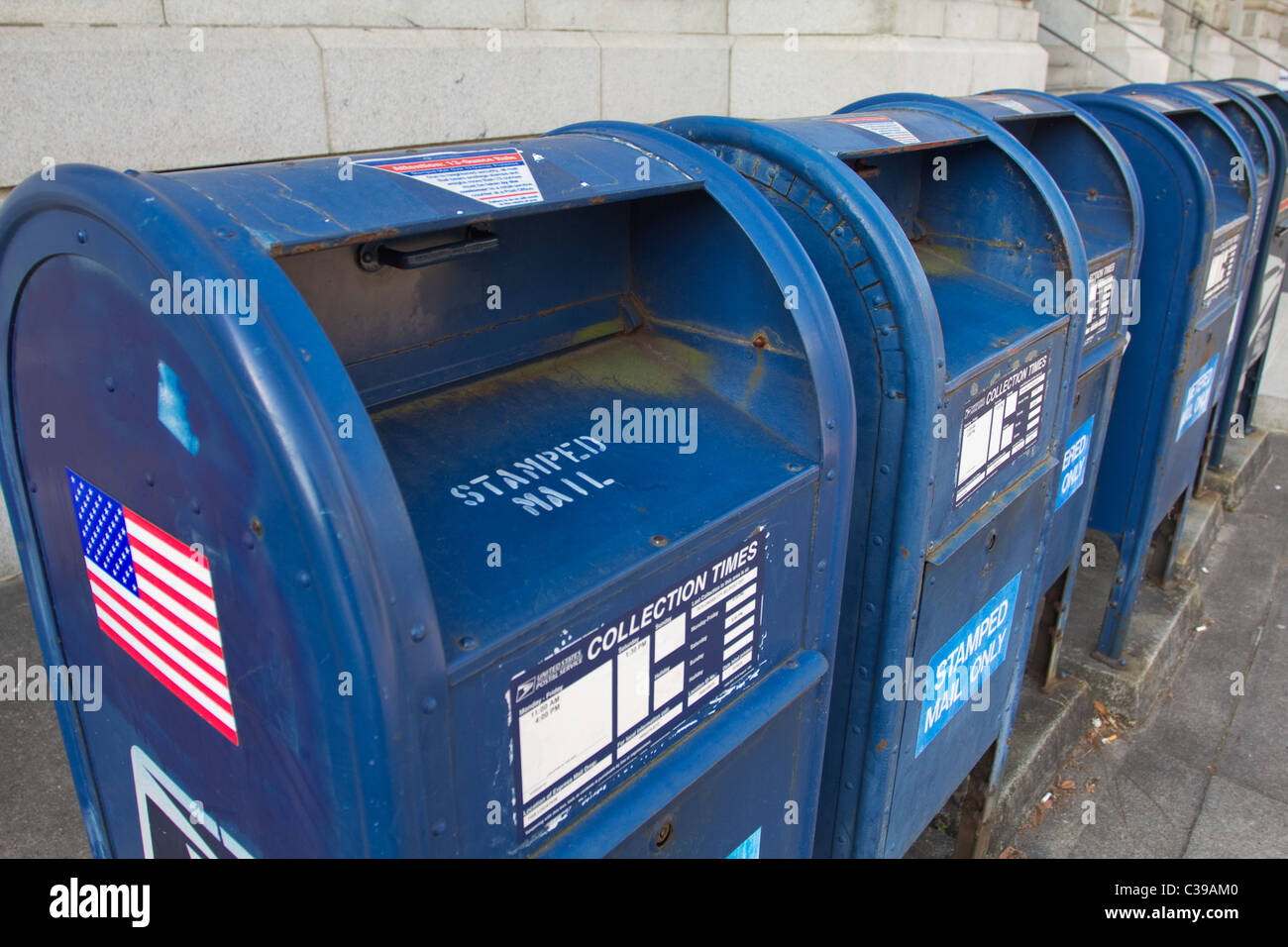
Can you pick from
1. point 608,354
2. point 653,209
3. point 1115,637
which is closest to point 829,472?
point 608,354

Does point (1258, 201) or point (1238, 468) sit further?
point (1238, 468)

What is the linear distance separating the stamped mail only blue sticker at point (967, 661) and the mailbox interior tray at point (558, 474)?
2.72 feet

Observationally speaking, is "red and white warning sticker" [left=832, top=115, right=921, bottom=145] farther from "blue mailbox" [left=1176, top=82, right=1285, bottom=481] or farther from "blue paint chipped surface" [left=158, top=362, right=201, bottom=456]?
"blue mailbox" [left=1176, top=82, right=1285, bottom=481]

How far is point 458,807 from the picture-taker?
1.09 meters

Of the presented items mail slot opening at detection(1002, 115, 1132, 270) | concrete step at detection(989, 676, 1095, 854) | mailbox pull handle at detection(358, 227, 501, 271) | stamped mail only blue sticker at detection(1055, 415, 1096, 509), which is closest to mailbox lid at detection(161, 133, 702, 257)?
mailbox pull handle at detection(358, 227, 501, 271)

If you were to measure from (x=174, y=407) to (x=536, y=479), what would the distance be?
0.46 meters

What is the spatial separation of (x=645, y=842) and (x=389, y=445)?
25.8 inches

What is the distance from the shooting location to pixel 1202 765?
11.0ft

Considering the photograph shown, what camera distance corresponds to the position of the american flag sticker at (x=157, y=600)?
3.83ft

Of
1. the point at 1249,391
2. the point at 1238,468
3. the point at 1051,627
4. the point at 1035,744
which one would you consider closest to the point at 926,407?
the point at 1035,744

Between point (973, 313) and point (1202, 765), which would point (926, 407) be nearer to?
point (973, 313)

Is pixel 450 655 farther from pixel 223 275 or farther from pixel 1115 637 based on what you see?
pixel 1115 637

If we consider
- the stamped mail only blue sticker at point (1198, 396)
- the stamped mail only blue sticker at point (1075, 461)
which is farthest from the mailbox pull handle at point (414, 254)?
the stamped mail only blue sticker at point (1198, 396)

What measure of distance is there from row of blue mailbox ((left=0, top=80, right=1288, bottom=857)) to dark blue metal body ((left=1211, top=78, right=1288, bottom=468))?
2552 mm
